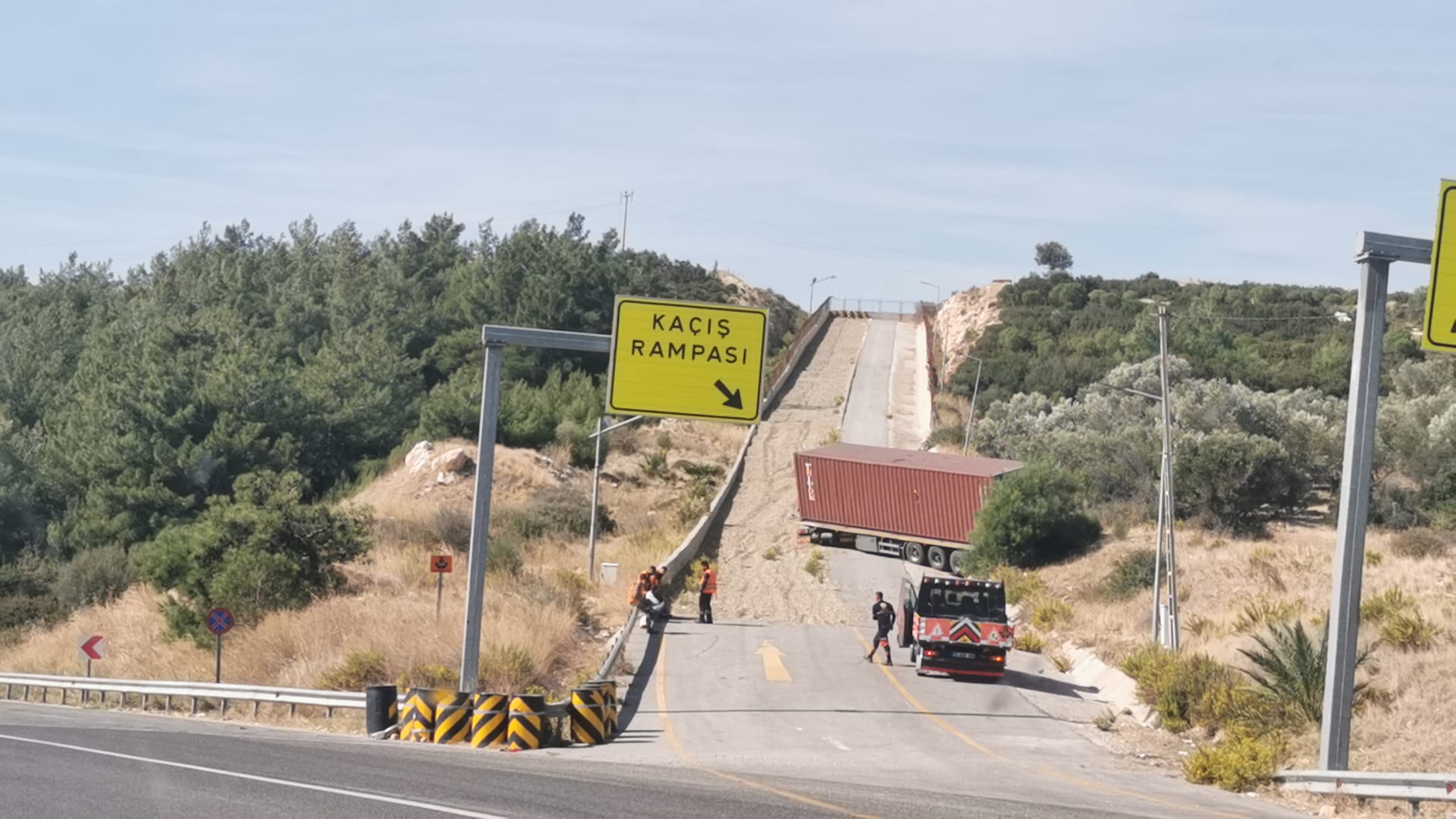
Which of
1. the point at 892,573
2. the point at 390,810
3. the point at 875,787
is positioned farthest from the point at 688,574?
the point at 390,810

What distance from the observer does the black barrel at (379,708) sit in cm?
2128

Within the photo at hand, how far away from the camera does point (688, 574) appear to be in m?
43.8

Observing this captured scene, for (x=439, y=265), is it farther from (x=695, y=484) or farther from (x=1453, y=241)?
(x=1453, y=241)

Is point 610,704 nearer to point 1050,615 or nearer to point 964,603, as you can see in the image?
point 964,603

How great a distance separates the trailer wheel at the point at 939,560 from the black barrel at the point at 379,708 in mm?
28844

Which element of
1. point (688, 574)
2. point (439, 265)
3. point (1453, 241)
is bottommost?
point (688, 574)

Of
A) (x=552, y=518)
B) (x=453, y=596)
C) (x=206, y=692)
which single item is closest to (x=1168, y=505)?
(x=453, y=596)

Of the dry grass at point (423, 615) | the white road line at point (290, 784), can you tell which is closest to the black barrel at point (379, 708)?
the dry grass at point (423, 615)

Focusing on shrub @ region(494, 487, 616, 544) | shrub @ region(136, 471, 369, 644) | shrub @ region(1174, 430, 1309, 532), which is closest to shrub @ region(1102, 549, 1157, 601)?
shrub @ region(1174, 430, 1309, 532)

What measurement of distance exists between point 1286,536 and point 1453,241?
34656 mm

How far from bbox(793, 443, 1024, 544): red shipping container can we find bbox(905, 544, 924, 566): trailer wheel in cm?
43

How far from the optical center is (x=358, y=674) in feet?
81.9

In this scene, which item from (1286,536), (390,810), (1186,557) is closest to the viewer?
(390,810)

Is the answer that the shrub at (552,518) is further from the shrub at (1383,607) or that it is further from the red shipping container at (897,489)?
the shrub at (1383,607)
